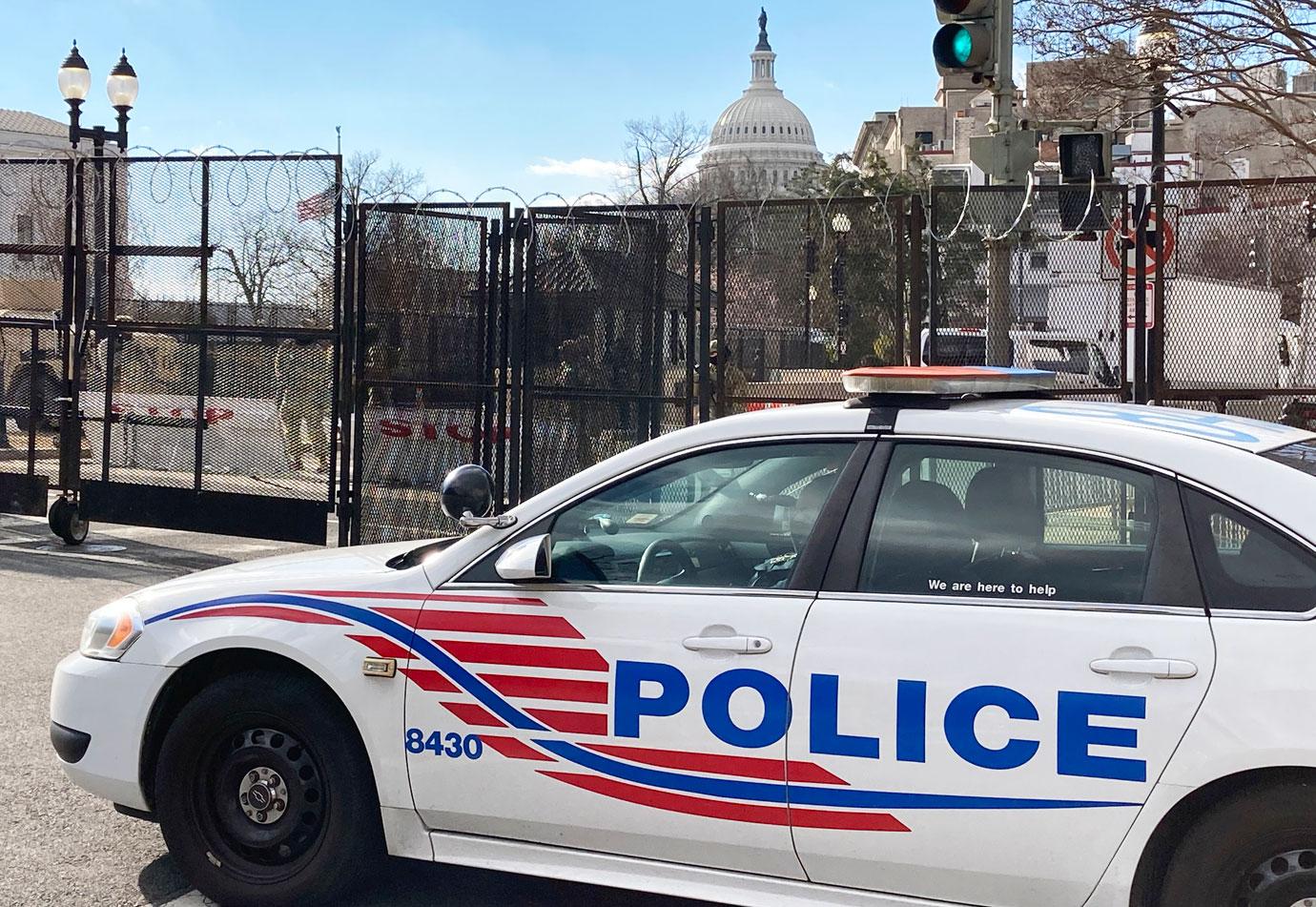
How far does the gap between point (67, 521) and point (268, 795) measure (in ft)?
29.4

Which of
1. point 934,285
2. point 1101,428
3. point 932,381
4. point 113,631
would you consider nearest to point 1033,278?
point 934,285

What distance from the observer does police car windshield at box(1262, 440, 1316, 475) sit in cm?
374

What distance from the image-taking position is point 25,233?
524 inches

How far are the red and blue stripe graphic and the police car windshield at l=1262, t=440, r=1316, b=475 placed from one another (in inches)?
41.2

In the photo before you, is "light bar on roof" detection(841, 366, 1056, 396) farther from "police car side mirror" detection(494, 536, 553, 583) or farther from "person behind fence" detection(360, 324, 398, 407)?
"person behind fence" detection(360, 324, 398, 407)

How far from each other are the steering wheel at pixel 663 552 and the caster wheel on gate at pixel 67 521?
31.6 ft

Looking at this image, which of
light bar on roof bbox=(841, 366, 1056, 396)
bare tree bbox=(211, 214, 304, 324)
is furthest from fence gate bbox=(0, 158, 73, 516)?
light bar on roof bbox=(841, 366, 1056, 396)

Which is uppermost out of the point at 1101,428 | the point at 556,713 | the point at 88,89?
the point at 88,89

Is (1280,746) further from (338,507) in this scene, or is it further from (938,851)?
(338,507)

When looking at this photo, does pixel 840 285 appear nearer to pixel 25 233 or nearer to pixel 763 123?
pixel 25 233

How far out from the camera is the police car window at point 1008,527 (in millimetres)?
3746

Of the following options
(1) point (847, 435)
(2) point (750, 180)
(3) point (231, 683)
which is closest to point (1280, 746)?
(1) point (847, 435)

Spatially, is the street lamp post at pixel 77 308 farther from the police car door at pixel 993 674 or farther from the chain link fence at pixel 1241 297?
the police car door at pixel 993 674

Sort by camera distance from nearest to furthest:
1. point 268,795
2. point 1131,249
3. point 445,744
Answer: point 445,744, point 268,795, point 1131,249
